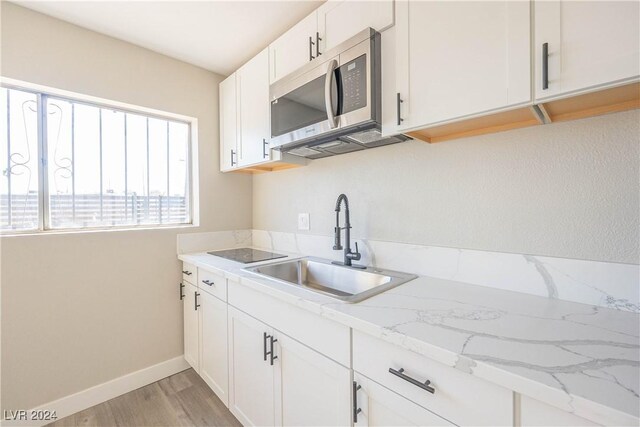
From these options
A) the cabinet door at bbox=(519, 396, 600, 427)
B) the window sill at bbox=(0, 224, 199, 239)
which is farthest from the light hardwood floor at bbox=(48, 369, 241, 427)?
the cabinet door at bbox=(519, 396, 600, 427)

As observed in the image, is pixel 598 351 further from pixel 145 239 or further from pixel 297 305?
pixel 145 239

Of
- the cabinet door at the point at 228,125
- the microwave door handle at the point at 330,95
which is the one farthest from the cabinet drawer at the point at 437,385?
the cabinet door at the point at 228,125

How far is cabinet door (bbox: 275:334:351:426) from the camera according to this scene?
978mm

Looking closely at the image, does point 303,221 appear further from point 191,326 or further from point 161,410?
point 161,410

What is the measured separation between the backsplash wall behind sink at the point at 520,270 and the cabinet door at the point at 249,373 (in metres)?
0.66

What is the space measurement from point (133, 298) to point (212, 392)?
→ 2.78 feet

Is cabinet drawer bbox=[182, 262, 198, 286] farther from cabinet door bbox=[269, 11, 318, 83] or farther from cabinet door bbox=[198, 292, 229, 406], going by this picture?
cabinet door bbox=[269, 11, 318, 83]

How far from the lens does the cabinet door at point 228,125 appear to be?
213cm

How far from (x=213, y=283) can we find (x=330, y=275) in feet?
2.34

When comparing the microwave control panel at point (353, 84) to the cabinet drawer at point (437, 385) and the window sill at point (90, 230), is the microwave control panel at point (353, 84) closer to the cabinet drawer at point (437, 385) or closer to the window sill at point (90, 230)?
the cabinet drawer at point (437, 385)

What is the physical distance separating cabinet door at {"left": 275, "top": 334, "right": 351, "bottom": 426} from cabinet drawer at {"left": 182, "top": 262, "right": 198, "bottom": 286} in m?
1.01

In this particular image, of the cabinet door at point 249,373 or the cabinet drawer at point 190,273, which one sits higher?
the cabinet drawer at point 190,273

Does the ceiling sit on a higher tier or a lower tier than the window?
higher

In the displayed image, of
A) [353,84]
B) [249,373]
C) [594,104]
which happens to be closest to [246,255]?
[249,373]
